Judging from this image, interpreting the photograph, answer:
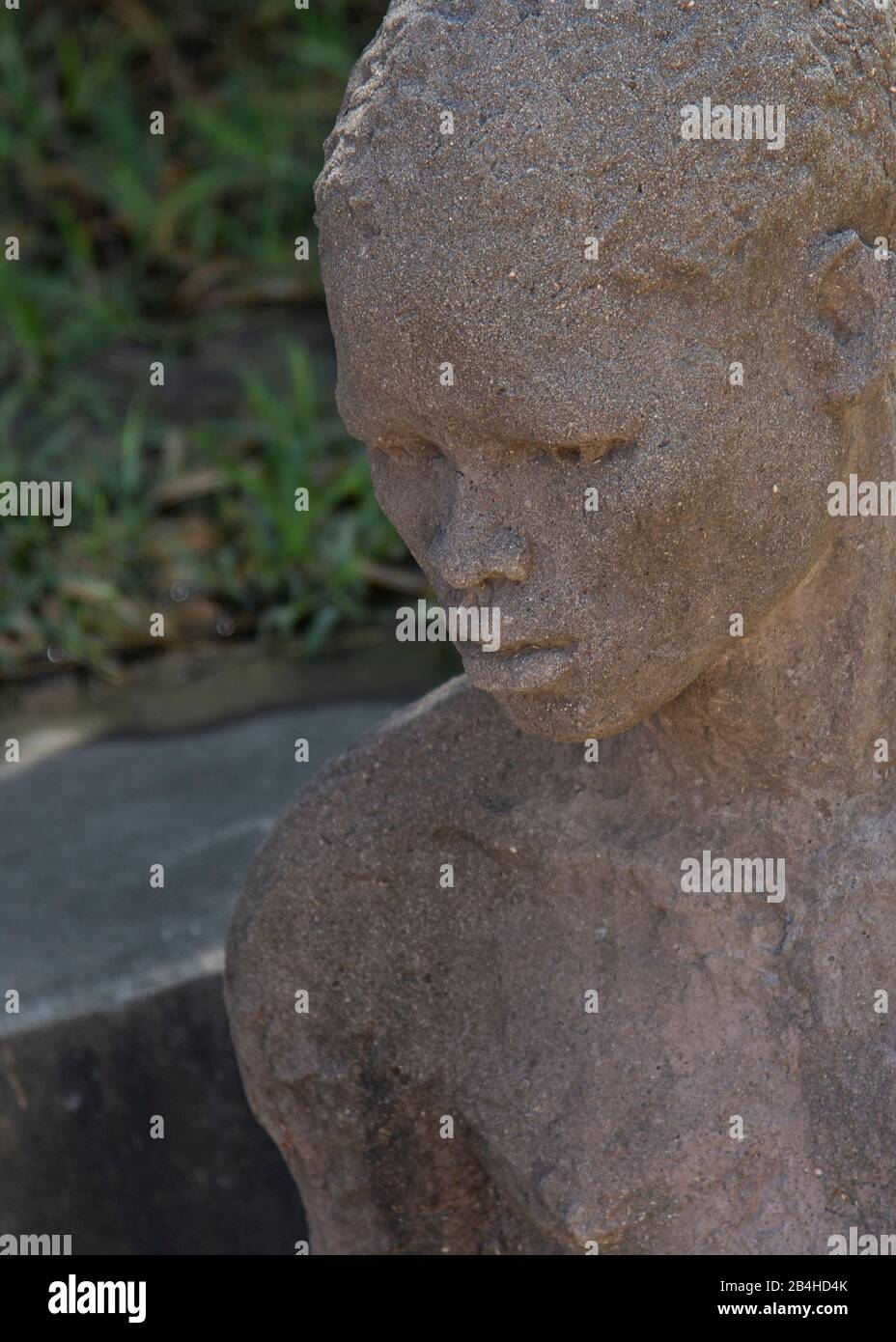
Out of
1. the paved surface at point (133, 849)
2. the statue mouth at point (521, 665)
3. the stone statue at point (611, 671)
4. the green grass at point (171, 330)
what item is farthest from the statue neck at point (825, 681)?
the green grass at point (171, 330)

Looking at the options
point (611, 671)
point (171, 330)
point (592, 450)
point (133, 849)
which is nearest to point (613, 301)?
point (592, 450)

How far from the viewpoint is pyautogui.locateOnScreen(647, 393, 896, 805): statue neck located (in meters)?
1.42

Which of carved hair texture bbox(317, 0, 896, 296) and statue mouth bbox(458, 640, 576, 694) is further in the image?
statue mouth bbox(458, 640, 576, 694)

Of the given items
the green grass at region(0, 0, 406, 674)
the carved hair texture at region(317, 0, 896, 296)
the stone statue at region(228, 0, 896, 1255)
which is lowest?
the stone statue at region(228, 0, 896, 1255)

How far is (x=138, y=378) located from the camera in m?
4.83

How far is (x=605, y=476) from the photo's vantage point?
1.28m

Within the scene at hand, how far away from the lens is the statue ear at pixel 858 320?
51.6 inches

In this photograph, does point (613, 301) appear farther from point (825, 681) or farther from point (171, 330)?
point (171, 330)

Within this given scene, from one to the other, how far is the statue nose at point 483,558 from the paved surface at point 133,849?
41.4 inches

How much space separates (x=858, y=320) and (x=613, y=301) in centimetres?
19

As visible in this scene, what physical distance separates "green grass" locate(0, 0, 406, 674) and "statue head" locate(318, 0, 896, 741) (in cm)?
262

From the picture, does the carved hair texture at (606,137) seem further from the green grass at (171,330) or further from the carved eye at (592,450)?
the green grass at (171,330)

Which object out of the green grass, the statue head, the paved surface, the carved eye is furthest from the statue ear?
the green grass

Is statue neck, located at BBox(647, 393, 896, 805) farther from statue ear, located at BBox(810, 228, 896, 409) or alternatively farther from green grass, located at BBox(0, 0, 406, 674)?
green grass, located at BBox(0, 0, 406, 674)
